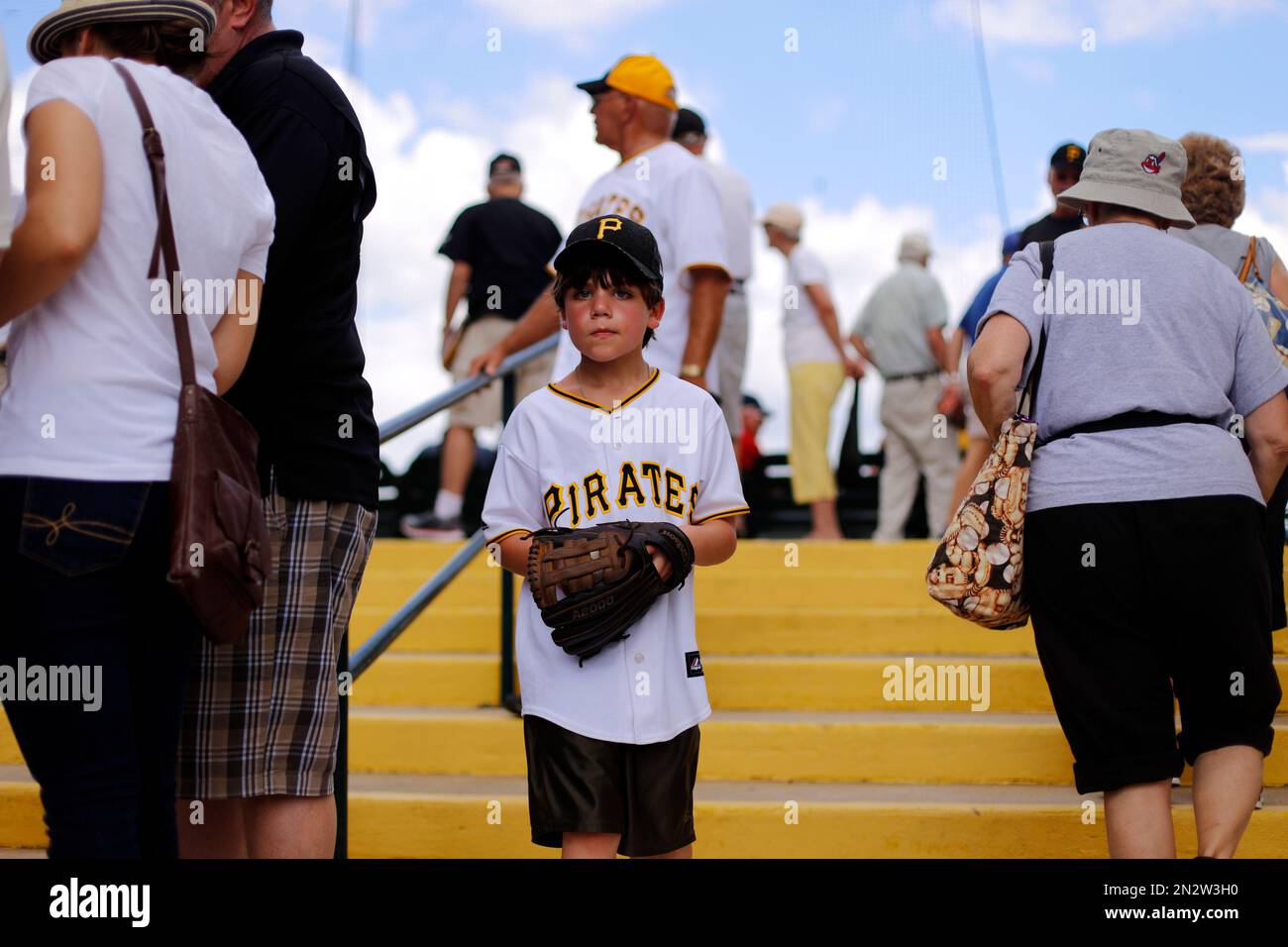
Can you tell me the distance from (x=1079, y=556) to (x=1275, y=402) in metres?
0.58

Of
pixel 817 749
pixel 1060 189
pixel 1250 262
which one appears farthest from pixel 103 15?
pixel 1060 189

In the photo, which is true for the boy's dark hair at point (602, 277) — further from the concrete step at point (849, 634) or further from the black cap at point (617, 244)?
the concrete step at point (849, 634)

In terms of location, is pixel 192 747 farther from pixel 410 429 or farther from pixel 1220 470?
pixel 1220 470

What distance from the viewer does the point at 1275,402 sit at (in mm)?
3029

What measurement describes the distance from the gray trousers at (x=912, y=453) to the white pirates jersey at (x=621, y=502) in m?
4.62

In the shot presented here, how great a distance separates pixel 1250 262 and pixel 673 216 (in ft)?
5.12

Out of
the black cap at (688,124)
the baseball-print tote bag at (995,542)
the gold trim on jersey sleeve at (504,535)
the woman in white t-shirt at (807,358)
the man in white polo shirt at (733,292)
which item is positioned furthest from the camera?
the woman in white t-shirt at (807,358)

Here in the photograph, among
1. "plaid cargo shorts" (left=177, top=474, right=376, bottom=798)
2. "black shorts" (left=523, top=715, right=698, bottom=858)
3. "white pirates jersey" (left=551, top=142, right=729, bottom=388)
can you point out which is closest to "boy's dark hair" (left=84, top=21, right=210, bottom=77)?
"plaid cargo shorts" (left=177, top=474, right=376, bottom=798)

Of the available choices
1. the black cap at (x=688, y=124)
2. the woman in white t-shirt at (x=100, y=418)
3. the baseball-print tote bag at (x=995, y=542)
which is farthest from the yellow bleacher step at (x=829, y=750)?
the black cap at (x=688, y=124)

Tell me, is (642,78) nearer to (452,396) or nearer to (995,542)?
(452,396)

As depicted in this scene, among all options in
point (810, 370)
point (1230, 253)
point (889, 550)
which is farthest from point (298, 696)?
point (810, 370)

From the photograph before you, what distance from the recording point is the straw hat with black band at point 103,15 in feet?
7.37

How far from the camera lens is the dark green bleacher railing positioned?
3.31 metres

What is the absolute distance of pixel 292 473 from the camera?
2.62 metres
